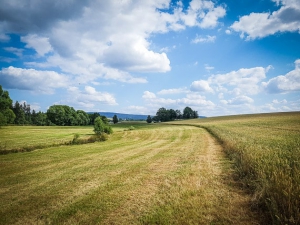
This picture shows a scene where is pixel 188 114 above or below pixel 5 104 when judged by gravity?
below

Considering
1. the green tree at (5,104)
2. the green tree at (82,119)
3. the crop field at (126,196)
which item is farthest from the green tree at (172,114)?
the crop field at (126,196)

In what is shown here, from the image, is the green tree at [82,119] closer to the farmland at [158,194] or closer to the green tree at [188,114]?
the green tree at [188,114]

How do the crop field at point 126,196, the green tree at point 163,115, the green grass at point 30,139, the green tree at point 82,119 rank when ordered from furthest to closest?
the green tree at point 163,115, the green tree at point 82,119, the green grass at point 30,139, the crop field at point 126,196

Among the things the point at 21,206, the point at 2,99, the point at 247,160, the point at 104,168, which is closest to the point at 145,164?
the point at 104,168

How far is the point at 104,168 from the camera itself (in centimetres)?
1174

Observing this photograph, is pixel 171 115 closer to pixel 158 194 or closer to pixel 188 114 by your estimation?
pixel 188 114

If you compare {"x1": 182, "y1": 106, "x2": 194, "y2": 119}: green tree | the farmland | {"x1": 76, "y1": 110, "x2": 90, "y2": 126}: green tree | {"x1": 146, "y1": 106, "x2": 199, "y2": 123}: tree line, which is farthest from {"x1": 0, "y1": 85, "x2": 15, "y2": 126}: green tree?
{"x1": 182, "y1": 106, "x2": 194, "y2": 119}: green tree

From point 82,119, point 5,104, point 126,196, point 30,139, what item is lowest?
point 126,196

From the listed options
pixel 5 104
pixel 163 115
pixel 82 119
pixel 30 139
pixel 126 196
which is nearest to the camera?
pixel 126 196

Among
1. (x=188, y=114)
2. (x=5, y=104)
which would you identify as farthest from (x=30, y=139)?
(x=188, y=114)

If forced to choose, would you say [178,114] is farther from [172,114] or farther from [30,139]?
[30,139]

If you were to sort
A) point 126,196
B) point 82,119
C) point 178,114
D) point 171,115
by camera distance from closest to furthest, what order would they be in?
point 126,196 → point 82,119 → point 171,115 → point 178,114

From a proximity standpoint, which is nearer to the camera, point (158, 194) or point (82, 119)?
point (158, 194)

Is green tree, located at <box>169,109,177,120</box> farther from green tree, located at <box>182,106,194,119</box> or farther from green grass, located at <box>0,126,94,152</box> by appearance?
green grass, located at <box>0,126,94,152</box>
